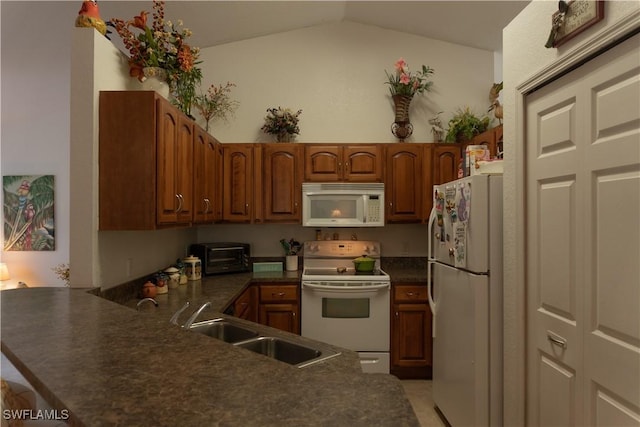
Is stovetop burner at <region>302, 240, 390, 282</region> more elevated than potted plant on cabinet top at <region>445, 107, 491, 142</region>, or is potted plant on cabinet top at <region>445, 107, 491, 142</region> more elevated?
potted plant on cabinet top at <region>445, 107, 491, 142</region>

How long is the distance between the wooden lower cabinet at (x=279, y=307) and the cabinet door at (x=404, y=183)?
3.87 feet

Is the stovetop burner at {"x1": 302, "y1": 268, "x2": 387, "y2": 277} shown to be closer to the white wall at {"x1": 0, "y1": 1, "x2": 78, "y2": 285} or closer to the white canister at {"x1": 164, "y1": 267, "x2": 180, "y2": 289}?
the white canister at {"x1": 164, "y1": 267, "x2": 180, "y2": 289}

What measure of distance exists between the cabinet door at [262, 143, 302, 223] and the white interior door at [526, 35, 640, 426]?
2.11 m

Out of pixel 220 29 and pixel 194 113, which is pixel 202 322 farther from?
pixel 220 29

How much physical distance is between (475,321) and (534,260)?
0.51m

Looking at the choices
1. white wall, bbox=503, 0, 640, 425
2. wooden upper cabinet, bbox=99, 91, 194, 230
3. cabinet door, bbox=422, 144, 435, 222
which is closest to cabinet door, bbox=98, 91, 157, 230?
wooden upper cabinet, bbox=99, 91, 194, 230

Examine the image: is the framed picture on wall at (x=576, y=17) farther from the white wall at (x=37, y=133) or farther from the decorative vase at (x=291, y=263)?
the white wall at (x=37, y=133)

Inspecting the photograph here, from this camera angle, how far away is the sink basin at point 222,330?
5.84ft

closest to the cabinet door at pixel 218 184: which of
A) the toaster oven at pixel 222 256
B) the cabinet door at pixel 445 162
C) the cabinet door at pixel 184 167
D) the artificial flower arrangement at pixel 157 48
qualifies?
the toaster oven at pixel 222 256

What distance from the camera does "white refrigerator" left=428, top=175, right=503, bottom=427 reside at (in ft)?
6.53

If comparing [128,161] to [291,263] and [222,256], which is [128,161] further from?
[291,263]

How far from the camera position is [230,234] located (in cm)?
383

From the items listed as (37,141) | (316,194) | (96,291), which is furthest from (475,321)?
(37,141)

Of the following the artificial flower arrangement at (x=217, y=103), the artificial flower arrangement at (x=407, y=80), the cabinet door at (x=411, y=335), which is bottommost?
the cabinet door at (x=411, y=335)
